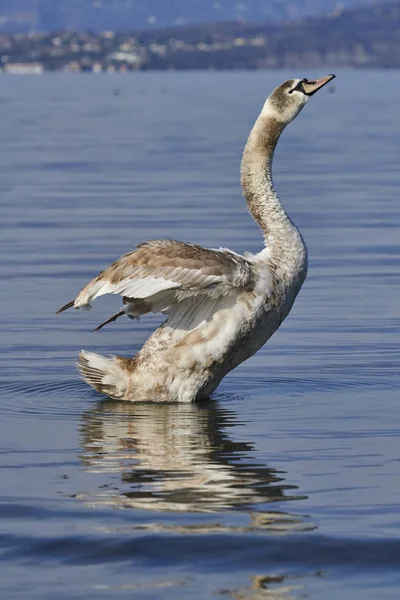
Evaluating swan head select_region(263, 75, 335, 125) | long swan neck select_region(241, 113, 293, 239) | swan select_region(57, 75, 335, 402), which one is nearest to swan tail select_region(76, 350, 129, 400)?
swan select_region(57, 75, 335, 402)

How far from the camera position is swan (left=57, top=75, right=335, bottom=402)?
12273 mm

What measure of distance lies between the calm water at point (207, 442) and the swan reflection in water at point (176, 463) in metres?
0.02

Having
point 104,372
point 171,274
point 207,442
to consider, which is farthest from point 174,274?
point 207,442

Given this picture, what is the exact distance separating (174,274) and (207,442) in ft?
4.43

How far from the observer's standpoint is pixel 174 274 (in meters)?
12.2

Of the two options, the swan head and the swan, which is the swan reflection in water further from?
the swan head

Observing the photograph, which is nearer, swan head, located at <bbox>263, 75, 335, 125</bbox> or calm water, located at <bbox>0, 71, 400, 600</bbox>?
calm water, located at <bbox>0, 71, 400, 600</bbox>

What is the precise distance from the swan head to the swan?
1.1 inches

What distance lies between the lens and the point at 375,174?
3678 centimetres

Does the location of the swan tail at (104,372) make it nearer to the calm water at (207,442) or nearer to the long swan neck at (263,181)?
the calm water at (207,442)

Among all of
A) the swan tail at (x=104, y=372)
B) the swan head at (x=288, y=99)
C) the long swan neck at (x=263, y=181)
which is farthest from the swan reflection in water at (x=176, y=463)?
the swan head at (x=288, y=99)

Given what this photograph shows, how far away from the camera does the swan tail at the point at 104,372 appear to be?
512 inches

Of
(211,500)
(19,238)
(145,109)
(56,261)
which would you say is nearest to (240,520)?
(211,500)

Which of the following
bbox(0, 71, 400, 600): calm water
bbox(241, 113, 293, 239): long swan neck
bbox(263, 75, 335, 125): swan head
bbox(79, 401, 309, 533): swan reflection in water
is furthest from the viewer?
bbox(263, 75, 335, 125): swan head
